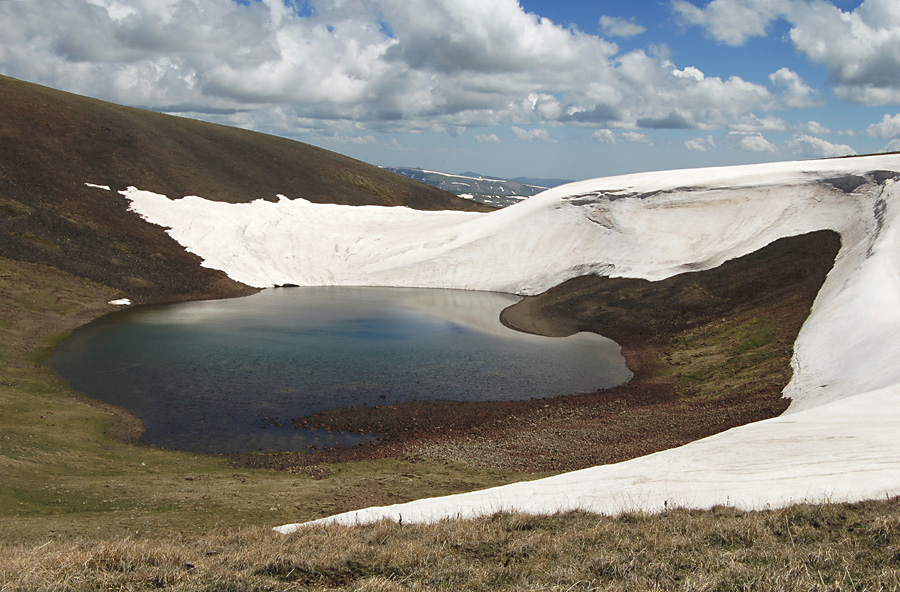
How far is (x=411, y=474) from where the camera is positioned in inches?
656

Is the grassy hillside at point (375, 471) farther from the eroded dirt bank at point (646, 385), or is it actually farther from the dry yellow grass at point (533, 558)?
the eroded dirt bank at point (646, 385)

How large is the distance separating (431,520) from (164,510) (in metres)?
5.98

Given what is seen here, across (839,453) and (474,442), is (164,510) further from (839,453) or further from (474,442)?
(839,453)

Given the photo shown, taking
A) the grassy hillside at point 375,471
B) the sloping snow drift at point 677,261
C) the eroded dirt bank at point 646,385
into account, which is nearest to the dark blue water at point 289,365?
the eroded dirt bank at point 646,385

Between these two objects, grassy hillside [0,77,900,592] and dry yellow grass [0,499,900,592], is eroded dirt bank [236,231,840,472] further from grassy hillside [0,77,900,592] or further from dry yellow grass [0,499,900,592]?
dry yellow grass [0,499,900,592]

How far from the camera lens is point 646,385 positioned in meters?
26.8

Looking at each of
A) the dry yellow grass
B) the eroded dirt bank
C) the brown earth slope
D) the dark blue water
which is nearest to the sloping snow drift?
the eroded dirt bank

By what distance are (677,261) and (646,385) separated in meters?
18.0

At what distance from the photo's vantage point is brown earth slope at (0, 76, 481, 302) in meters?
43.7

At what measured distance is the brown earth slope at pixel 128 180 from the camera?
43.7 metres

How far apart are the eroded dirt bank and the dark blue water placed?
4.56 feet

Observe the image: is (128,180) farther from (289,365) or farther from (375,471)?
(375,471)

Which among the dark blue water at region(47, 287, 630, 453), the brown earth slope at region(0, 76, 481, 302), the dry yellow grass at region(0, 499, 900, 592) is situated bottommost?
the dark blue water at region(47, 287, 630, 453)

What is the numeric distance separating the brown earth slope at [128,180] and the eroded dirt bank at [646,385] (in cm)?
2667
